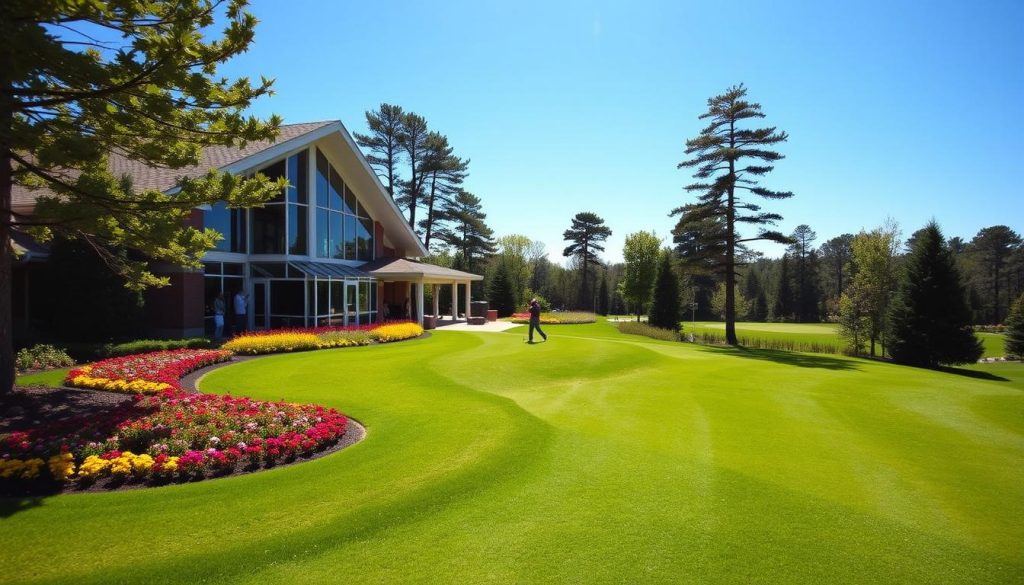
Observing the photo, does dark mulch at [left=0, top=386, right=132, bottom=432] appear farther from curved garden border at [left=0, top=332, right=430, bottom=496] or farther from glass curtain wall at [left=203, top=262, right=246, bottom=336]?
glass curtain wall at [left=203, top=262, right=246, bottom=336]

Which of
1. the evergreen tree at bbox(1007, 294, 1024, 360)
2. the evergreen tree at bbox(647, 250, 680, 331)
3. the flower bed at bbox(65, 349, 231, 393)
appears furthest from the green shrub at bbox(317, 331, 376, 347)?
the evergreen tree at bbox(1007, 294, 1024, 360)

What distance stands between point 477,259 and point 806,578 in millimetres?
48296

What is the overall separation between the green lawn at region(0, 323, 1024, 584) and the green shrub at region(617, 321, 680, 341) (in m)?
19.1

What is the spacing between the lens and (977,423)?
8.70 m

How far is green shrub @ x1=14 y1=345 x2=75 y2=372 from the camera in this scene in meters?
11.8

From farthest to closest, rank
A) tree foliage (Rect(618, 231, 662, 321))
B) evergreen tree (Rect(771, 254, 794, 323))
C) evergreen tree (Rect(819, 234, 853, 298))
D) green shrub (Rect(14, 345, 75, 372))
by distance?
evergreen tree (Rect(819, 234, 853, 298))
evergreen tree (Rect(771, 254, 794, 323))
tree foliage (Rect(618, 231, 662, 321))
green shrub (Rect(14, 345, 75, 372))

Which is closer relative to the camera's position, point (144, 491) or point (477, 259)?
point (144, 491)

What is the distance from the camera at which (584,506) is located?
5.09 meters

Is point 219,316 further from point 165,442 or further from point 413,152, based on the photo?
point 413,152

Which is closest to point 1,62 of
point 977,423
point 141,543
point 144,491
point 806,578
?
point 144,491

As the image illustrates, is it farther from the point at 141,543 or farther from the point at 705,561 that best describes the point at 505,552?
the point at 141,543

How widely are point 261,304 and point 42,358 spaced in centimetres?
897

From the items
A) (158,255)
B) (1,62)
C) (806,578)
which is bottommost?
(806,578)

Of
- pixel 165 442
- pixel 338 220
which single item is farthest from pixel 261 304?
pixel 165 442
